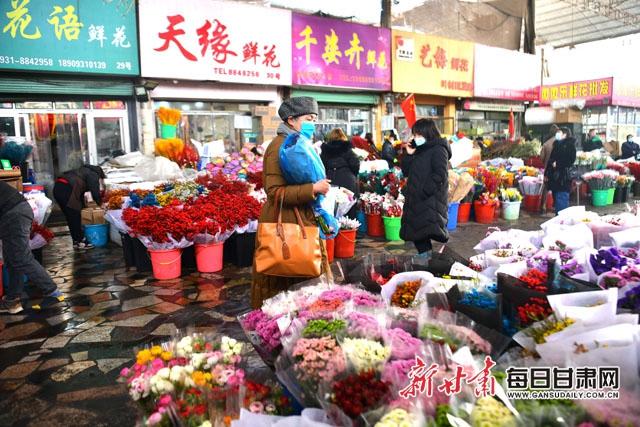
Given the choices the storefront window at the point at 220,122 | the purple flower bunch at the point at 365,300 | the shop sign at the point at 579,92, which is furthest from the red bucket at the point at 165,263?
the shop sign at the point at 579,92

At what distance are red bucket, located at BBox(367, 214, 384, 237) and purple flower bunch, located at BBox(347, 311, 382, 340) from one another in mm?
6991

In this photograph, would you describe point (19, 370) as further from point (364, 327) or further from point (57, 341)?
point (364, 327)

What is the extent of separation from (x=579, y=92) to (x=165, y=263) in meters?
19.3

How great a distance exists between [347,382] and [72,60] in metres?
10.2

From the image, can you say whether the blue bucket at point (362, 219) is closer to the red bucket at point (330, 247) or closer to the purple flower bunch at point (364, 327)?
the red bucket at point (330, 247)

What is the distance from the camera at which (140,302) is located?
560cm

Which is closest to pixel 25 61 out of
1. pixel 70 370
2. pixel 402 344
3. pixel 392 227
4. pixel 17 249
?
pixel 17 249

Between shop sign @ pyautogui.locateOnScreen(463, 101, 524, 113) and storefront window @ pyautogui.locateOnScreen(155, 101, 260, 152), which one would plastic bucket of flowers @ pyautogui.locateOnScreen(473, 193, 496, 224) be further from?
shop sign @ pyautogui.locateOnScreen(463, 101, 524, 113)

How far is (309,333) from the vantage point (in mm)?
2086

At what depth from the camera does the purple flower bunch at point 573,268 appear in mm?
2643

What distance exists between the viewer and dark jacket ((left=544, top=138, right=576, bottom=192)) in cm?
996

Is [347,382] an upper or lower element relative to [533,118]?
lower

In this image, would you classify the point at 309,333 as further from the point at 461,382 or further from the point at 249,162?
the point at 249,162

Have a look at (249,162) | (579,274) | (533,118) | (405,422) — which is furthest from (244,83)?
(533,118)
